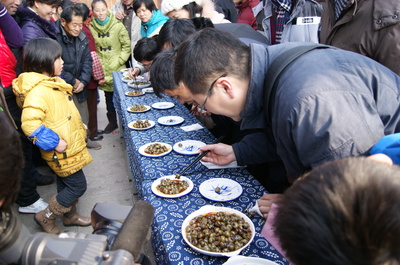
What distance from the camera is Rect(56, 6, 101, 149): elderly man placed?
4.36 metres

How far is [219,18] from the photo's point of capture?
4.02m

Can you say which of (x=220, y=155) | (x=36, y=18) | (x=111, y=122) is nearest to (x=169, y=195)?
(x=220, y=155)

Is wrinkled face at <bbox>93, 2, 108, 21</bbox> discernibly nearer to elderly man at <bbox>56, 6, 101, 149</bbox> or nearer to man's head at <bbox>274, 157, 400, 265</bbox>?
elderly man at <bbox>56, 6, 101, 149</bbox>

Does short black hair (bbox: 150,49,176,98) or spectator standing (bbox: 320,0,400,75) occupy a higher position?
spectator standing (bbox: 320,0,400,75)

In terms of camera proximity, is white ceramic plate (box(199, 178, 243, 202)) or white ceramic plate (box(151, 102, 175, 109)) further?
white ceramic plate (box(151, 102, 175, 109))

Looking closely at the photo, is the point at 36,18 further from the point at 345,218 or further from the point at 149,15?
the point at 345,218

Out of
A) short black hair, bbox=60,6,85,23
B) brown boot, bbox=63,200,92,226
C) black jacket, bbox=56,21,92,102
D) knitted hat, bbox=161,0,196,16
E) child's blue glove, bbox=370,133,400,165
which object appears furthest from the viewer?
Answer: black jacket, bbox=56,21,92,102

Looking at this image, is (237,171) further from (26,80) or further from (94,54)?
(94,54)

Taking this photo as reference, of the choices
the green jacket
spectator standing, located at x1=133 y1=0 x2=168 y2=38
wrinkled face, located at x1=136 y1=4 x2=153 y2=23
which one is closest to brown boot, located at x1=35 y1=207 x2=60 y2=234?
the green jacket

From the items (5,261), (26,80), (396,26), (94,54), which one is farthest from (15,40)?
(396,26)

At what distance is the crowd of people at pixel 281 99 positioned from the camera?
65 centimetres

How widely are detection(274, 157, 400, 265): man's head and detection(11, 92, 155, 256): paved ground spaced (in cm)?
306

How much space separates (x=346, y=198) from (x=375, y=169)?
0.38ft

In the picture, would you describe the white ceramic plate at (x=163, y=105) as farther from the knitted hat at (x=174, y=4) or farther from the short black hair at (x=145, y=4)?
the short black hair at (x=145, y=4)
